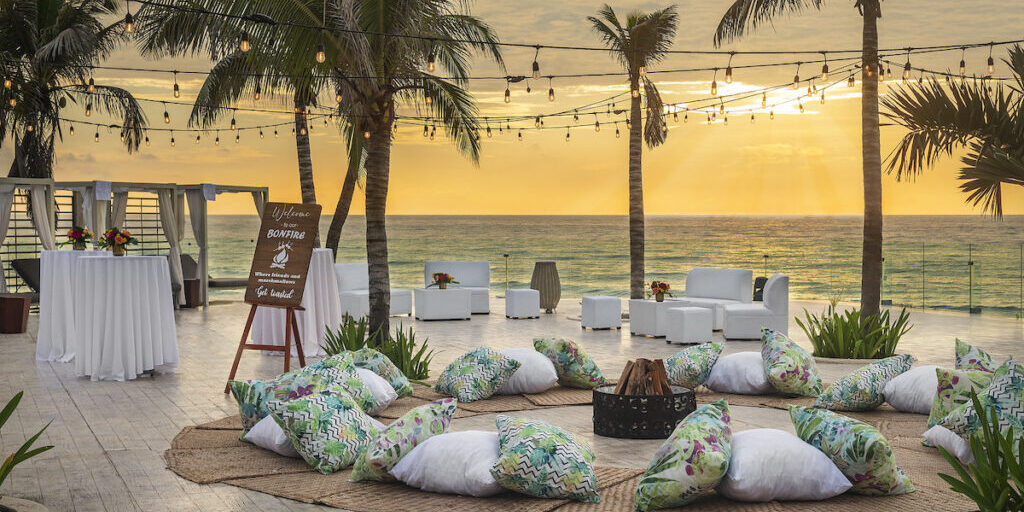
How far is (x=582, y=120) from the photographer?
4200 centimetres

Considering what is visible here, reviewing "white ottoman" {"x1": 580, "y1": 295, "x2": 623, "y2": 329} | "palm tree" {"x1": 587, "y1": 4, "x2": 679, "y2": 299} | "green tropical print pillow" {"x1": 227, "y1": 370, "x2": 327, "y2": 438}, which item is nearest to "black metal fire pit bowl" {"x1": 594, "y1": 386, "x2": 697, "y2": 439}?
"green tropical print pillow" {"x1": 227, "y1": 370, "x2": 327, "y2": 438}

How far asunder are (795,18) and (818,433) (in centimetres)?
2222

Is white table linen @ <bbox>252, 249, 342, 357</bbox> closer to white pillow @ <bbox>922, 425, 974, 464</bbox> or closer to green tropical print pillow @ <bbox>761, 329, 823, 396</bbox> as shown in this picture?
green tropical print pillow @ <bbox>761, 329, 823, 396</bbox>

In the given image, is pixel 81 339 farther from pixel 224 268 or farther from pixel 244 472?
pixel 224 268

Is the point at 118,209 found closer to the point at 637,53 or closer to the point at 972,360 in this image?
the point at 637,53

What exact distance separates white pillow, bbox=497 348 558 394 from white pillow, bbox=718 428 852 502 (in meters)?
2.93

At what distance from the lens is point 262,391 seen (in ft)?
18.7

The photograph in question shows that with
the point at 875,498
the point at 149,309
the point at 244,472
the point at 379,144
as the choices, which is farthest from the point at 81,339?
the point at 875,498

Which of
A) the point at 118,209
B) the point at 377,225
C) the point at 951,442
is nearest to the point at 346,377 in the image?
the point at 377,225

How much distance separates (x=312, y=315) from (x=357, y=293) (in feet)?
13.4

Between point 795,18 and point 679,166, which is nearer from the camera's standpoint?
point 795,18

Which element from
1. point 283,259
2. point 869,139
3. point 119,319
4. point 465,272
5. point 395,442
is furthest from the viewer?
point 465,272

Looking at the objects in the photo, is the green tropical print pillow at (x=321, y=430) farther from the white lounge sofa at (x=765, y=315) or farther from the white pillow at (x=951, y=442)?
the white lounge sofa at (x=765, y=315)

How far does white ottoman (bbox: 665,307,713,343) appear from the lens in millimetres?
10953
